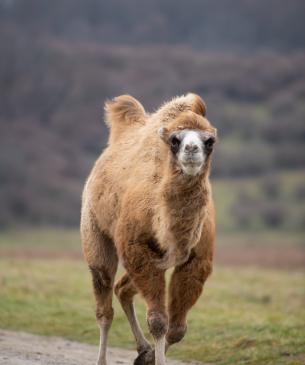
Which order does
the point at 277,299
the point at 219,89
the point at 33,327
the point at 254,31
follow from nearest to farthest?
the point at 33,327 < the point at 277,299 < the point at 219,89 < the point at 254,31

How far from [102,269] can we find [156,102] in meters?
75.4

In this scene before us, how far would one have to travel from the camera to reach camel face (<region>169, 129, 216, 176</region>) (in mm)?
8008

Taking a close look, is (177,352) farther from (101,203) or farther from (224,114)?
(224,114)

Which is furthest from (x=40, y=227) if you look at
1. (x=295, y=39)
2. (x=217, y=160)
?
(x=295, y=39)

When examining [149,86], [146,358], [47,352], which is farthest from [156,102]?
[146,358]

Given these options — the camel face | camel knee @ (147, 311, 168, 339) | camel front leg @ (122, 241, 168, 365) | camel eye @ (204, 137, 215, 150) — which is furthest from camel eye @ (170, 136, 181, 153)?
camel knee @ (147, 311, 168, 339)

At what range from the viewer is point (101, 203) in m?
10.4

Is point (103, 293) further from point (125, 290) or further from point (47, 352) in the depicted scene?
point (47, 352)

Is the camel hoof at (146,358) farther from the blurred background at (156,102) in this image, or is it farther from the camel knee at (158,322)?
the blurred background at (156,102)

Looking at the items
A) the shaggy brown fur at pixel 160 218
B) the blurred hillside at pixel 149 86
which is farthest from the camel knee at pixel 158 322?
the blurred hillside at pixel 149 86

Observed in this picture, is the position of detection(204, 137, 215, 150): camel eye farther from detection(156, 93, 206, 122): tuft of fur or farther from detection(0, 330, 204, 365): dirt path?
detection(0, 330, 204, 365): dirt path

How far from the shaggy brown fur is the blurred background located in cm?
618

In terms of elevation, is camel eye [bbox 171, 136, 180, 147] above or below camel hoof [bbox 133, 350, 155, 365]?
above

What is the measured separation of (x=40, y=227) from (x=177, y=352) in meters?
49.5
